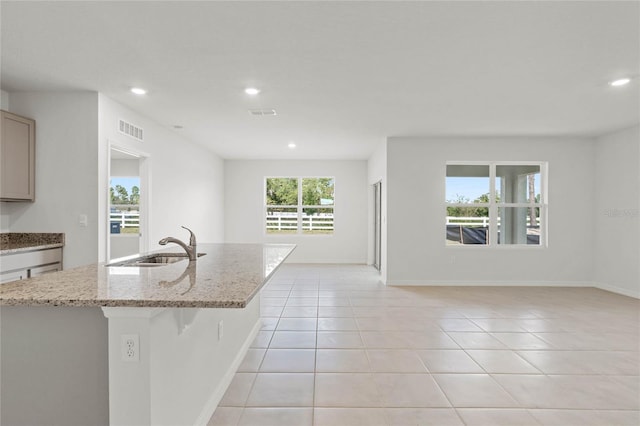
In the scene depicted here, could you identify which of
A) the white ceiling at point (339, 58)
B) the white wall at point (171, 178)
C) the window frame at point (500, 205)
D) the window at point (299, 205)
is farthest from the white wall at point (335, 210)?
the white ceiling at point (339, 58)

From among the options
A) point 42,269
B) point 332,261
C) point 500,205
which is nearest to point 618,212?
point 500,205

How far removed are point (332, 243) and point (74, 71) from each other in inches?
240

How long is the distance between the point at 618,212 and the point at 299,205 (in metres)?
5.97

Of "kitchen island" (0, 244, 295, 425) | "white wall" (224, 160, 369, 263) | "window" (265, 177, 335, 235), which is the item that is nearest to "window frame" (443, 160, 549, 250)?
"white wall" (224, 160, 369, 263)

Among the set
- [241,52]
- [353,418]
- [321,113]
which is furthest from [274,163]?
[353,418]

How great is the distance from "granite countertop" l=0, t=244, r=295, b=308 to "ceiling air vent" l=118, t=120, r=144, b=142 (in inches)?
101

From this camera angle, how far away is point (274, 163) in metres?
8.32

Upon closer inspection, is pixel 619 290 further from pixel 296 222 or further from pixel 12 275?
pixel 12 275

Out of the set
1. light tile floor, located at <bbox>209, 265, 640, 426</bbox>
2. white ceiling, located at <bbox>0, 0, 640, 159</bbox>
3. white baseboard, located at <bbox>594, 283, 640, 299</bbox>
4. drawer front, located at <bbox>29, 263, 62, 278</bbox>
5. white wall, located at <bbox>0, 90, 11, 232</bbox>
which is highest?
white ceiling, located at <bbox>0, 0, 640, 159</bbox>

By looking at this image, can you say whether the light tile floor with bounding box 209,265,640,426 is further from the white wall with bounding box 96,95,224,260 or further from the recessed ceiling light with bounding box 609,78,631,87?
the recessed ceiling light with bounding box 609,78,631,87

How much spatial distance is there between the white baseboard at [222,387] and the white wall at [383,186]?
10.9ft

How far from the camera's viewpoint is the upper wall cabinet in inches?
130

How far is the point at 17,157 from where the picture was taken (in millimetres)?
3436

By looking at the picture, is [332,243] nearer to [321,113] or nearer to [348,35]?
[321,113]
